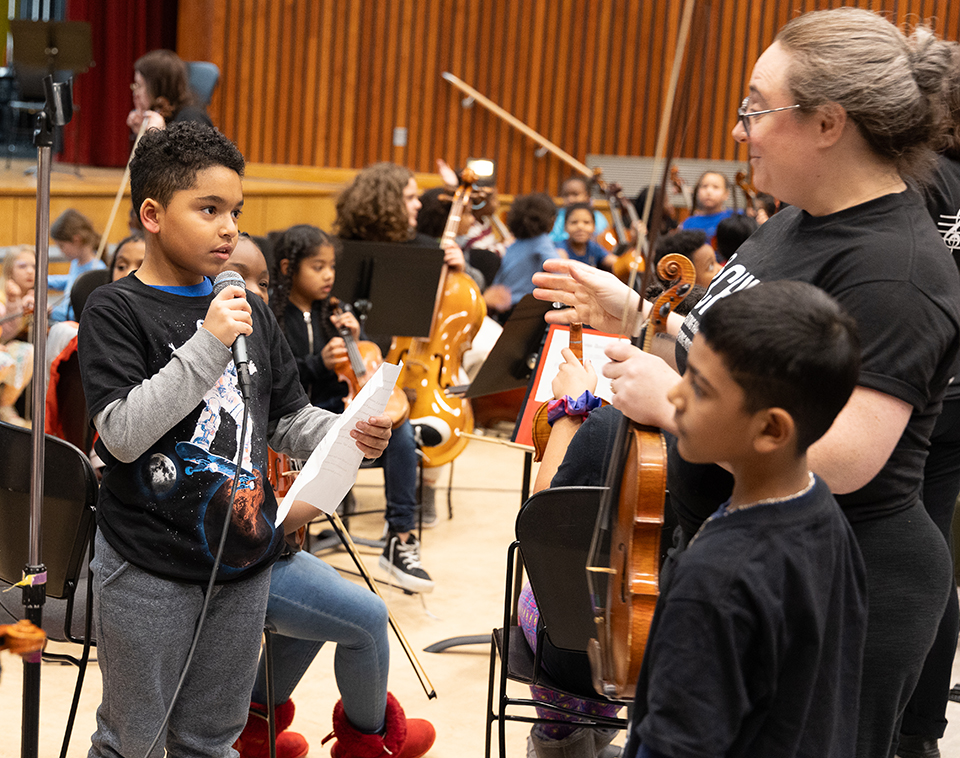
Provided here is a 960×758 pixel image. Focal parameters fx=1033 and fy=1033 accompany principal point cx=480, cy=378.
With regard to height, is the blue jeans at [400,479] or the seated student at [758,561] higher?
the seated student at [758,561]

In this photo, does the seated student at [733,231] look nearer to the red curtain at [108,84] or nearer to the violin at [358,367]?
the violin at [358,367]

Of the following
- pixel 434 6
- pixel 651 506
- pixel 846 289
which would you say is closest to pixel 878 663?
pixel 651 506

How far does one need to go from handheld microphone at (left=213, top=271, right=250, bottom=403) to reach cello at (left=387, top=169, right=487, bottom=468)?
7.56ft

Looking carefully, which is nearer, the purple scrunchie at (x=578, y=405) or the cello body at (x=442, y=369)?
the purple scrunchie at (x=578, y=405)

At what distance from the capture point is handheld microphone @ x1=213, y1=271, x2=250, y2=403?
154 centimetres

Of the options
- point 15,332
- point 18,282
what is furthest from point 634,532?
point 18,282

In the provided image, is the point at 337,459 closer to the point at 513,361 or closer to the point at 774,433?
the point at 774,433

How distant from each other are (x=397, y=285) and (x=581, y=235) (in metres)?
2.52

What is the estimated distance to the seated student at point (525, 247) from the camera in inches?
219

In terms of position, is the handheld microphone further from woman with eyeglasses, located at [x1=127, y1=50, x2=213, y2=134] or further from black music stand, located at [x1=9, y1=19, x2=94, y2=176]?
black music stand, located at [x1=9, y1=19, x2=94, y2=176]

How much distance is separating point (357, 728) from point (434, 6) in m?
8.39

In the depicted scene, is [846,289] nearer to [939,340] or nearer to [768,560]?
[939,340]

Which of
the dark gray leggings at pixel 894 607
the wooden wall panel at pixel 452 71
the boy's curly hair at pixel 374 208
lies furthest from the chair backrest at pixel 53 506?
the wooden wall panel at pixel 452 71

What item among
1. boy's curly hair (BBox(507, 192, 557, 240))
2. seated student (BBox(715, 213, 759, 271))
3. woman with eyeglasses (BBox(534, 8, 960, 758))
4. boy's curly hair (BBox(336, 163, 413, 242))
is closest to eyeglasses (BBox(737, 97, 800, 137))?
woman with eyeglasses (BBox(534, 8, 960, 758))
